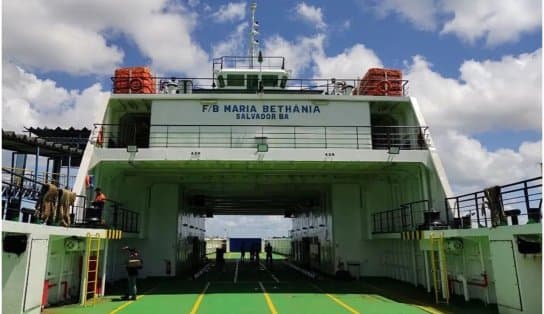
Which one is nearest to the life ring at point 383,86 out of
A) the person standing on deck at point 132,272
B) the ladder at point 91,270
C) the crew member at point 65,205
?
the person standing on deck at point 132,272

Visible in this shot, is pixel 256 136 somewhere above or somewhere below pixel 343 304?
above

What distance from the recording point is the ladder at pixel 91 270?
11.0 meters

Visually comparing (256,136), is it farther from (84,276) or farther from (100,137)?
(84,276)

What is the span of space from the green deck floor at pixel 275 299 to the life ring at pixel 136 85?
7079mm

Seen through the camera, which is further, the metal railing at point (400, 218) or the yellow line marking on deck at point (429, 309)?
the metal railing at point (400, 218)

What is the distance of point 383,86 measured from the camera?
56.0ft

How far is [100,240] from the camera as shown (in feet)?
38.4

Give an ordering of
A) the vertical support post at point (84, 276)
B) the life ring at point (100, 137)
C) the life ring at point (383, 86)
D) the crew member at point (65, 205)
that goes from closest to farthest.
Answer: the crew member at point (65, 205) < the vertical support post at point (84, 276) < the life ring at point (100, 137) < the life ring at point (383, 86)

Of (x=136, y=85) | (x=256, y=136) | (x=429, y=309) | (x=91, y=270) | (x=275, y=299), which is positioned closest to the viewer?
(x=429, y=309)

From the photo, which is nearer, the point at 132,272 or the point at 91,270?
the point at 132,272

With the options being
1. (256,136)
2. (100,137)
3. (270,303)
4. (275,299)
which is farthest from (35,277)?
(256,136)

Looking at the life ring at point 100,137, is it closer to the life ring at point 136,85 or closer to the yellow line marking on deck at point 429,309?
the life ring at point 136,85

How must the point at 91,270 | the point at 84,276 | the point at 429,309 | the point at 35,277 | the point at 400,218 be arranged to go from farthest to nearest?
1. the point at 400,218
2. the point at 91,270
3. the point at 84,276
4. the point at 429,309
5. the point at 35,277

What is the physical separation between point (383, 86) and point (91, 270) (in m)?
12.1
